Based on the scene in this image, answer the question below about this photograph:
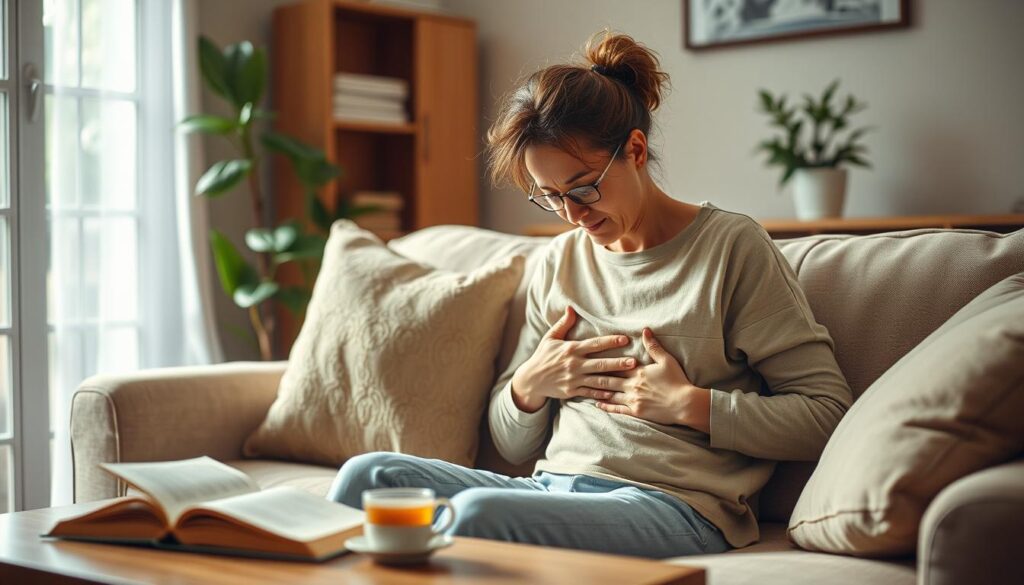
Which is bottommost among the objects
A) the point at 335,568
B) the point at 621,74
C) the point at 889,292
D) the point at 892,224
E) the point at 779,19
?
the point at 335,568

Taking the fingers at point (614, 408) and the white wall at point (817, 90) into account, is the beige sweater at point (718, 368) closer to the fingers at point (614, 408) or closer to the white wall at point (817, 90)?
the fingers at point (614, 408)

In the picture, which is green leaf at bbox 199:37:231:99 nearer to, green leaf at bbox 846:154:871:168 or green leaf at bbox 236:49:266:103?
green leaf at bbox 236:49:266:103

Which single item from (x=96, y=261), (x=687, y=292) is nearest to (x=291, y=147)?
(x=96, y=261)

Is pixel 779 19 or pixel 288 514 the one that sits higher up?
pixel 779 19

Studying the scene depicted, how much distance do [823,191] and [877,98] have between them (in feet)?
1.42

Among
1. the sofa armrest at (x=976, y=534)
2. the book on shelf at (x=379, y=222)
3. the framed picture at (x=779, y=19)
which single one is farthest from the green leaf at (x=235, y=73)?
the sofa armrest at (x=976, y=534)

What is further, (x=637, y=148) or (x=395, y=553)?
(x=637, y=148)

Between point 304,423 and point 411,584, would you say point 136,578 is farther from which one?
point 304,423

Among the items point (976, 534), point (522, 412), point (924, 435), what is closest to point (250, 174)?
point (522, 412)

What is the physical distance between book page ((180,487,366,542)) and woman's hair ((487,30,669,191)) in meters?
0.63

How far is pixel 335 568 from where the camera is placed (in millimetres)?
1203

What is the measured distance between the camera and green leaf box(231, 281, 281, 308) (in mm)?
3357

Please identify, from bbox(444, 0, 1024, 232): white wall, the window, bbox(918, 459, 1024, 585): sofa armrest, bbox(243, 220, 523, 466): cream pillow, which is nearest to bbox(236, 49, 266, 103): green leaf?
the window

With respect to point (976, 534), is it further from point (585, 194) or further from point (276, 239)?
point (276, 239)
